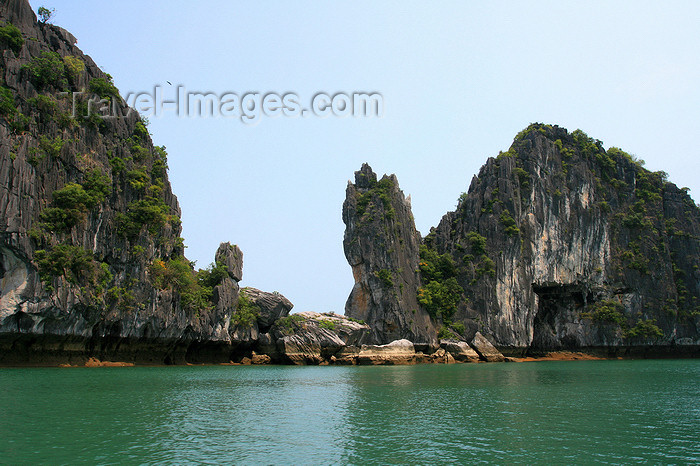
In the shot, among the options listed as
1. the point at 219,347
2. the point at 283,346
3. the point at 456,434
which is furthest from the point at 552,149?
the point at 456,434

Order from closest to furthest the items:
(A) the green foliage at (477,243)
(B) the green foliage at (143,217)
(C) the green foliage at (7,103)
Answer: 1. (C) the green foliage at (7,103)
2. (B) the green foliage at (143,217)
3. (A) the green foliage at (477,243)

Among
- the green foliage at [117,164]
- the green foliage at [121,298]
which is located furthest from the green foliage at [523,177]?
the green foliage at [121,298]

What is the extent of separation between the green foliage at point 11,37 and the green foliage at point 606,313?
2720 inches

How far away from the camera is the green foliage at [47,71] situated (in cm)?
3394

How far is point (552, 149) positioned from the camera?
7256cm

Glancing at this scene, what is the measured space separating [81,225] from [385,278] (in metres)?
33.6

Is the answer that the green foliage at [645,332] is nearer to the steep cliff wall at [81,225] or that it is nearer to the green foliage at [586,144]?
the green foliage at [586,144]

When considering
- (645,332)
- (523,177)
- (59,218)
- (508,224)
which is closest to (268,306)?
(59,218)

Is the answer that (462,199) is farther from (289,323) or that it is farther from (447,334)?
(289,323)

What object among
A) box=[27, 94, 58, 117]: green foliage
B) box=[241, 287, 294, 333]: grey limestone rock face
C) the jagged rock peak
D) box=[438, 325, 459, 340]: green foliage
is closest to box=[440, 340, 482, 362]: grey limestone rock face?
box=[438, 325, 459, 340]: green foliage

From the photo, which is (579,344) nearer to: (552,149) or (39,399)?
(552,149)

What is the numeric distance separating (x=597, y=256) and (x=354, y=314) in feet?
126

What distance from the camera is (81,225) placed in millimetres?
33250

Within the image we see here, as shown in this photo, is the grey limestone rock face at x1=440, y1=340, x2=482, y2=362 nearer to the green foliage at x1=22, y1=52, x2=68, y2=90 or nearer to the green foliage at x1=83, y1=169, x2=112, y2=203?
the green foliage at x1=83, y1=169, x2=112, y2=203
